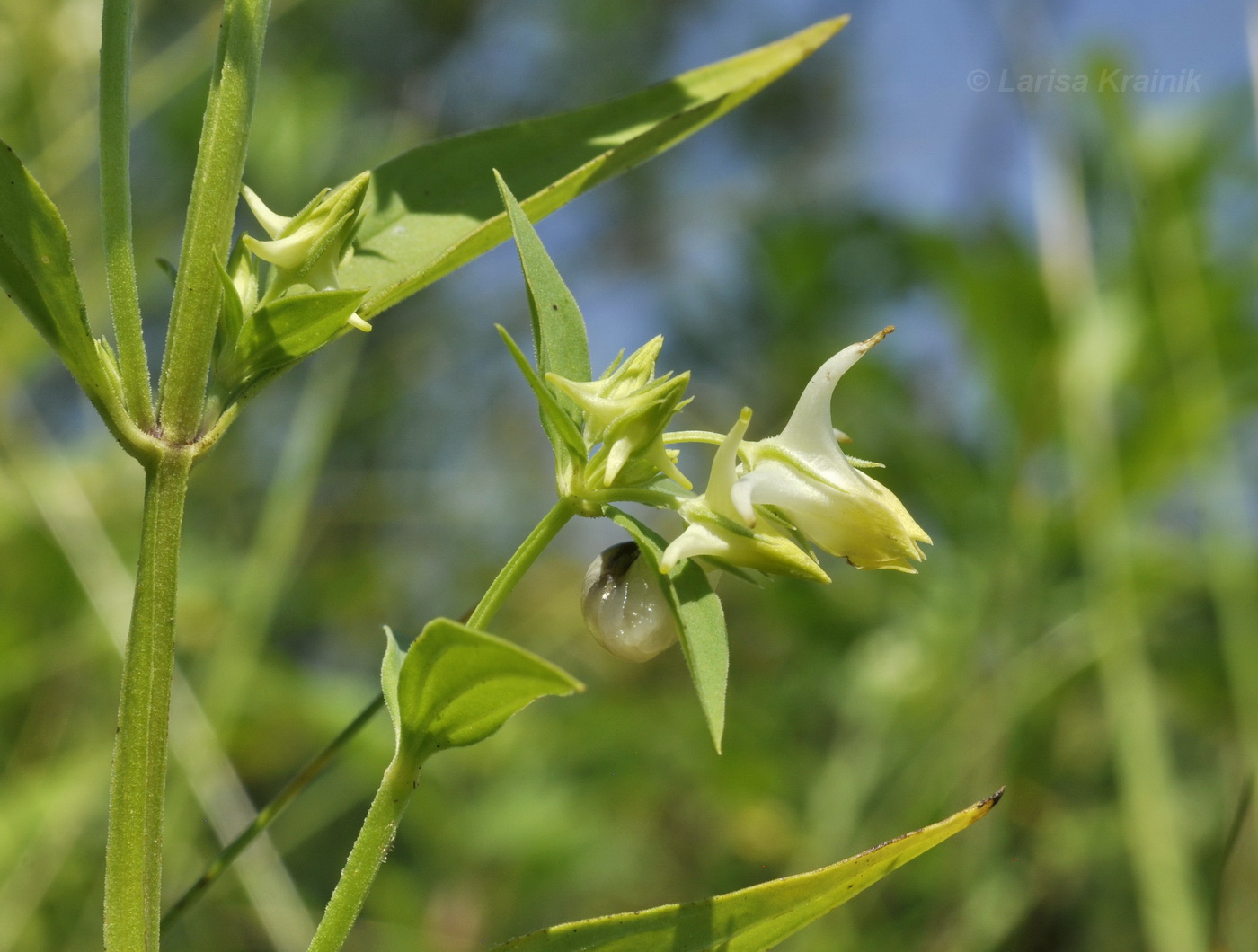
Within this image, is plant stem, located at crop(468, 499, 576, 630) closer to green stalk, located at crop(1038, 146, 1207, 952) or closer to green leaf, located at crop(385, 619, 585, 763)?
green leaf, located at crop(385, 619, 585, 763)

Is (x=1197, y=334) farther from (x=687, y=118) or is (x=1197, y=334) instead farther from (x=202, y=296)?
(x=202, y=296)

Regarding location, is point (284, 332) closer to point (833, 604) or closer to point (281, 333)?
point (281, 333)

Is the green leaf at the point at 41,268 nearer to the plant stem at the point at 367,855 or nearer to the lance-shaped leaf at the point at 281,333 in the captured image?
the lance-shaped leaf at the point at 281,333

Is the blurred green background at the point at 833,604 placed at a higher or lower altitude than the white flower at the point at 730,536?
lower

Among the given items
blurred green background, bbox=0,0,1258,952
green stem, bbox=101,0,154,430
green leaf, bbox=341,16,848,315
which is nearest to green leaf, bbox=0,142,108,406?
green stem, bbox=101,0,154,430

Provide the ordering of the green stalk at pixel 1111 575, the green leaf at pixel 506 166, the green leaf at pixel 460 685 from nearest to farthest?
1. the green leaf at pixel 460 685
2. the green leaf at pixel 506 166
3. the green stalk at pixel 1111 575

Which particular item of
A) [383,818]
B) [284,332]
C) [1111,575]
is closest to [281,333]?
[284,332]

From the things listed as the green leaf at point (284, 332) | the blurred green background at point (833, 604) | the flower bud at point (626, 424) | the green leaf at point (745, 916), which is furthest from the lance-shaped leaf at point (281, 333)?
the blurred green background at point (833, 604)

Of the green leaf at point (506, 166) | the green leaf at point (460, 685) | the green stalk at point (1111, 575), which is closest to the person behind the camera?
the green leaf at point (460, 685)
